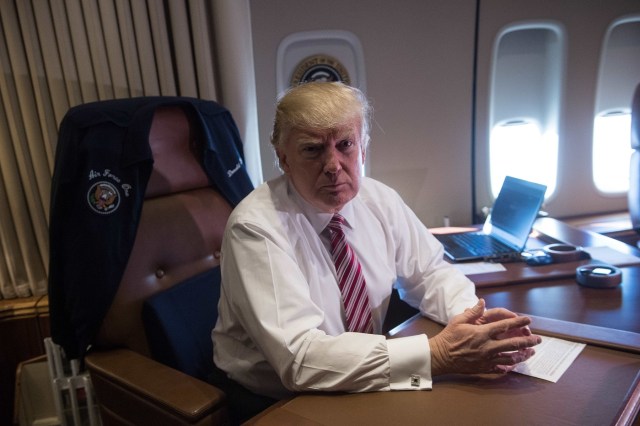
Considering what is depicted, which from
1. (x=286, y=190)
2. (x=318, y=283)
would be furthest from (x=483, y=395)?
(x=286, y=190)

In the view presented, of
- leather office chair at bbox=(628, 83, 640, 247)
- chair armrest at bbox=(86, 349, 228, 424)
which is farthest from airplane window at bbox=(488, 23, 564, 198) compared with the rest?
chair armrest at bbox=(86, 349, 228, 424)

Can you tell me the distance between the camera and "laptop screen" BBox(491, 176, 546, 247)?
1.78m

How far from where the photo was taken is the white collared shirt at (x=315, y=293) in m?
0.97

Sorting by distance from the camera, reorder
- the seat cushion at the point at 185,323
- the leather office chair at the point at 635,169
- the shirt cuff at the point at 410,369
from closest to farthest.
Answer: the shirt cuff at the point at 410,369 → the seat cushion at the point at 185,323 → the leather office chair at the point at 635,169

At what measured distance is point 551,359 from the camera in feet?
3.36

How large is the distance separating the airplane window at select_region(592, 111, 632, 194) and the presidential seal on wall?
1.94 metres

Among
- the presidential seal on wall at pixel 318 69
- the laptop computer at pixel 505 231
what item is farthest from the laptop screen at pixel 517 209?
the presidential seal on wall at pixel 318 69

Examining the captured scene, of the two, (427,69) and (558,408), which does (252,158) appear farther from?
(558,408)

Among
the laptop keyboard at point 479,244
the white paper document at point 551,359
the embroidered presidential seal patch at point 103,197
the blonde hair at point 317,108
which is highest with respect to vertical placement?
the blonde hair at point 317,108

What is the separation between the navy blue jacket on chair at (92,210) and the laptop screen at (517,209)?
1445 millimetres

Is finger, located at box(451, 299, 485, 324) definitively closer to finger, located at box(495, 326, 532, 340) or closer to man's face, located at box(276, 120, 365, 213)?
finger, located at box(495, 326, 532, 340)

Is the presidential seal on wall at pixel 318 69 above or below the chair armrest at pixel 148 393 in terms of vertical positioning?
above

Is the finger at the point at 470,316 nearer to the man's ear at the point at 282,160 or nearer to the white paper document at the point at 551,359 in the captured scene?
the white paper document at the point at 551,359

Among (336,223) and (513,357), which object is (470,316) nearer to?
(513,357)
